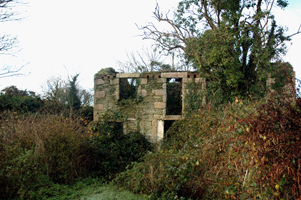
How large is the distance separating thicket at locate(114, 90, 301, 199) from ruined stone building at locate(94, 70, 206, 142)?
3.47 metres

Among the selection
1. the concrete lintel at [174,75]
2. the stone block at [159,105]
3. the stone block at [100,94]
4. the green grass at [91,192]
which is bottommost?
the green grass at [91,192]

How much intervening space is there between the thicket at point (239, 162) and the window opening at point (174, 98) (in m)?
4.52

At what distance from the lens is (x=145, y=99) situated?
35.7ft

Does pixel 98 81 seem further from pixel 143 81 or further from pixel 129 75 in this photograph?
pixel 143 81

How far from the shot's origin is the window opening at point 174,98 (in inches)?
462

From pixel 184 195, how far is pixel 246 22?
23.6 ft

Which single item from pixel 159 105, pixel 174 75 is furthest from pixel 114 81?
pixel 174 75

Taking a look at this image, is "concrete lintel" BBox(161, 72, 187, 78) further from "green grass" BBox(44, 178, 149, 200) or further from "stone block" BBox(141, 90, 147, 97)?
"green grass" BBox(44, 178, 149, 200)

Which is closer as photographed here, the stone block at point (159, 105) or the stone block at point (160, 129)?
the stone block at point (160, 129)

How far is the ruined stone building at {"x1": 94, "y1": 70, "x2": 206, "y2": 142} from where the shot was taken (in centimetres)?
1052

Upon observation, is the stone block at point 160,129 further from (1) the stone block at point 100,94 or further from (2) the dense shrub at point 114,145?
(1) the stone block at point 100,94

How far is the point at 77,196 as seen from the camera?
605 centimetres

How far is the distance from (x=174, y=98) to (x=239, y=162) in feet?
25.5

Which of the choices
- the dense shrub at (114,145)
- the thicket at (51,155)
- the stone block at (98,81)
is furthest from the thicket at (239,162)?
the stone block at (98,81)
